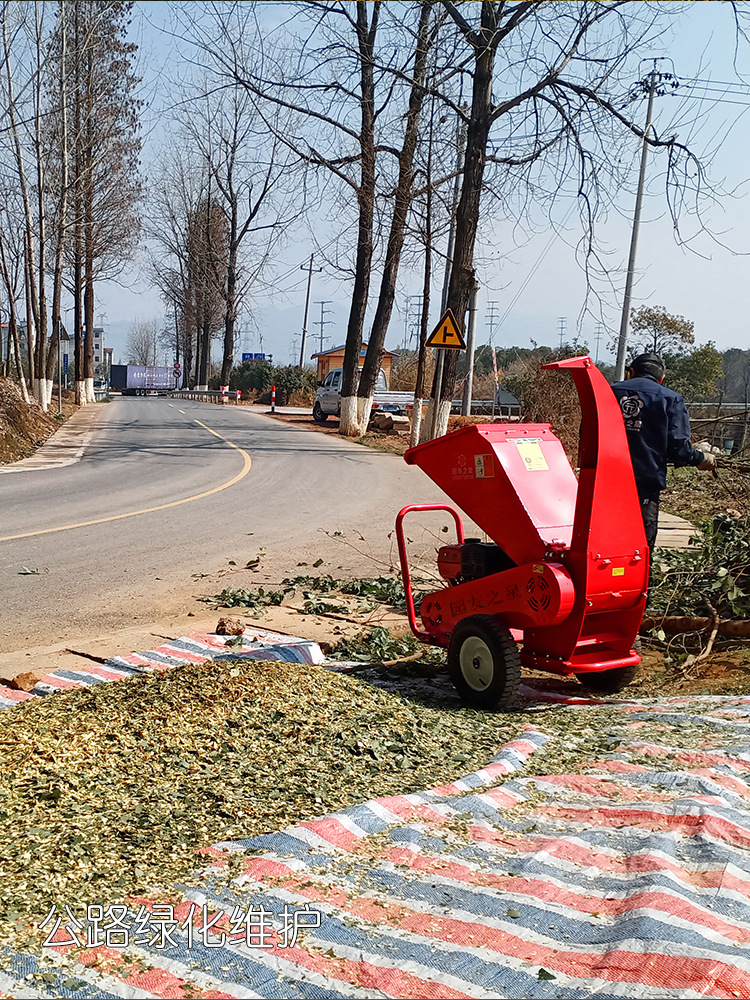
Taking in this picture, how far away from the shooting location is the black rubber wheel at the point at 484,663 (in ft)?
16.6

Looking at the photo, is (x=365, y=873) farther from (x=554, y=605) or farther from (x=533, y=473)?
(x=533, y=473)

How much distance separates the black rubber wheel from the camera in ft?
16.6

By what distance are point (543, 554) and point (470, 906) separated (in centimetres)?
257

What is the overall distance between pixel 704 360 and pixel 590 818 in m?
42.2

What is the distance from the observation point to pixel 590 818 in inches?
143

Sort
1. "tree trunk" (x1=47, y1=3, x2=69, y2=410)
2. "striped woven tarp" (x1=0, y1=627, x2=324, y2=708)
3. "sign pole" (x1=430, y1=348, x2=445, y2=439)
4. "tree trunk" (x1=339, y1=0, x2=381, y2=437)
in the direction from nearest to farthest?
1. "striped woven tarp" (x1=0, y1=627, x2=324, y2=708)
2. "sign pole" (x1=430, y1=348, x2=445, y2=439)
3. "tree trunk" (x1=339, y1=0, x2=381, y2=437)
4. "tree trunk" (x1=47, y1=3, x2=69, y2=410)

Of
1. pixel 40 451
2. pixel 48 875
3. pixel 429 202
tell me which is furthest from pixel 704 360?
pixel 48 875

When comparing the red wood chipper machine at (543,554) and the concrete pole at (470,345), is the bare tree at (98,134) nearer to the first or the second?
the concrete pole at (470,345)

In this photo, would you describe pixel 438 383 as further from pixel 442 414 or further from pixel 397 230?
pixel 397 230

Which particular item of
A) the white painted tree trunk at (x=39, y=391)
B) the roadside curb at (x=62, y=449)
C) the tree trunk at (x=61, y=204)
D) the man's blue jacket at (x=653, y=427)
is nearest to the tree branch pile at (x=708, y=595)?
the man's blue jacket at (x=653, y=427)

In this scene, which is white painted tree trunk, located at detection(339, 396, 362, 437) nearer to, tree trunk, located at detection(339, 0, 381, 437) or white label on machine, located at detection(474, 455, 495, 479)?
tree trunk, located at detection(339, 0, 381, 437)

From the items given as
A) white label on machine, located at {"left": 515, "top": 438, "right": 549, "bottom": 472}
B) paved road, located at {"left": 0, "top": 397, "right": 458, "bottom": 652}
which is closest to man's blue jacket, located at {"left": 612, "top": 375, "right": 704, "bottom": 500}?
white label on machine, located at {"left": 515, "top": 438, "right": 549, "bottom": 472}

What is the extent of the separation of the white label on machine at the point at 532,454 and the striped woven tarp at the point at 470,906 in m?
1.99

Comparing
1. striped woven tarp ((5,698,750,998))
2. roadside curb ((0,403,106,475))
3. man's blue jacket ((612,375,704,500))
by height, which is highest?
man's blue jacket ((612,375,704,500))
